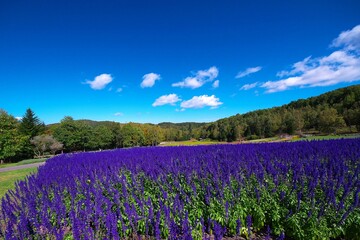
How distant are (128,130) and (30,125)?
98.8 feet

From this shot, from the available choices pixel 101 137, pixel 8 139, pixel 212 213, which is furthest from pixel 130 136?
pixel 212 213

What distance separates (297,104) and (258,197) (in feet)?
429

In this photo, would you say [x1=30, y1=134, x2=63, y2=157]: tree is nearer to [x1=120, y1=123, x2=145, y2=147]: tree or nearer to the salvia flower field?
[x1=120, y1=123, x2=145, y2=147]: tree

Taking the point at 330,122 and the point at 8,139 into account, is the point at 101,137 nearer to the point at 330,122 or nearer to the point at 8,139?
the point at 8,139

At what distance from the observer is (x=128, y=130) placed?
A: 7938 centimetres

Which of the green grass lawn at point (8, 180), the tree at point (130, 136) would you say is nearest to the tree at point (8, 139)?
the green grass lawn at point (8, 180)

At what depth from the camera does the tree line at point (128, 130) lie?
48125mm

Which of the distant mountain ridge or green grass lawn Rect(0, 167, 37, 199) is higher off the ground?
the distant mountain ridge

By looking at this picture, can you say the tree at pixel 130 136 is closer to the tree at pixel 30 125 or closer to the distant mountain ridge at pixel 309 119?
the distant mountain ridge at pixel 309 119

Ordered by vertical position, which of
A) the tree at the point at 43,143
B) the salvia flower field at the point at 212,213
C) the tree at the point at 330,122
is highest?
the tree at the point at 43,143

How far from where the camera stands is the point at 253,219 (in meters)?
4.99

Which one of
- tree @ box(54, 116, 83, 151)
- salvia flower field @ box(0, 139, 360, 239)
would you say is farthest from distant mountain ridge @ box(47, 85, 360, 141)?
salvia flower field @ box(0, 139, 360, 239)

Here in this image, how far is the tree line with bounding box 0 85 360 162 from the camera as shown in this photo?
4812 centimetres

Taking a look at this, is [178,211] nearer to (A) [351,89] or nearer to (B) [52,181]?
(B) [52,181]
